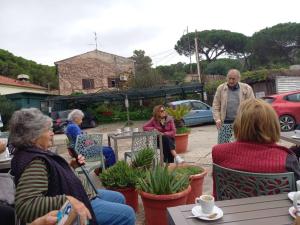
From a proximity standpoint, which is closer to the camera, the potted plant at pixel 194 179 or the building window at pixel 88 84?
the potted plant at pixel 194 179

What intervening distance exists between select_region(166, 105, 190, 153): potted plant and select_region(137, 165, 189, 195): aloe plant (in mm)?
4392

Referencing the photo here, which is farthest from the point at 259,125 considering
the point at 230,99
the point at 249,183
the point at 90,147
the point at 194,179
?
the point at 90,147

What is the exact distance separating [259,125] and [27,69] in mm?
39215

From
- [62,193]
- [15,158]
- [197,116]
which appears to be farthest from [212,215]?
[197,116]

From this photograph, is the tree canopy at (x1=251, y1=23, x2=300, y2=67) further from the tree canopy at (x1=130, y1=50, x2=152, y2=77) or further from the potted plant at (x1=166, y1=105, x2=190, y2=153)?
the potted plant at (x1=166, y1=105, x2=190, y2=153)

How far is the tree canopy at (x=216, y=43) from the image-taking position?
3734 centimetres

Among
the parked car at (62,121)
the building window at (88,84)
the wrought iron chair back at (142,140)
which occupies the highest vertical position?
the building window at (88,84)

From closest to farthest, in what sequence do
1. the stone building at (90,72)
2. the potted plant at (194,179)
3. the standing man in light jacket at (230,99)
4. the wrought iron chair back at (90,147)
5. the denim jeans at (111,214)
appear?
the denim jeans at (111,214) < the potted plant at (194,179) < the standing man in light jacket at (230,99) < the wrought iron chair back at (90,147) < the stone building at (90,72)

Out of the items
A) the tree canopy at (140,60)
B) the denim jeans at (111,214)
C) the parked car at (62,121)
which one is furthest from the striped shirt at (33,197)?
the tree canopy at (140,60)

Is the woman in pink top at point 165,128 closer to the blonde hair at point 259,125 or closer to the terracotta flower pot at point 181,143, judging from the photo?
the terracotta flower pot at point 181,143

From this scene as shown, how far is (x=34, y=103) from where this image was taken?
2550 cm

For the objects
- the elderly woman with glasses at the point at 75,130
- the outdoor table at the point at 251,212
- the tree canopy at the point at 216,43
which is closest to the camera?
the outdoor table at the point at 251,212

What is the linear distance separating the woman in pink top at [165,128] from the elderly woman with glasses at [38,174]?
335cm

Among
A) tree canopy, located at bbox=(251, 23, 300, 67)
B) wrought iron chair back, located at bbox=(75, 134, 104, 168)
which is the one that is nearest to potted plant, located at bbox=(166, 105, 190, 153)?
wrought iron chair back, located at bbox=(75, 134, 104, 168)
